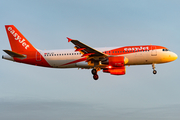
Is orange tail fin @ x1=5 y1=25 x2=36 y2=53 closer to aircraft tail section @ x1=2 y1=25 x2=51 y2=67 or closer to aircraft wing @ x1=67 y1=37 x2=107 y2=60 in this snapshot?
aircraft tail section @ x1=2 y1=25 x2=51 y2=67

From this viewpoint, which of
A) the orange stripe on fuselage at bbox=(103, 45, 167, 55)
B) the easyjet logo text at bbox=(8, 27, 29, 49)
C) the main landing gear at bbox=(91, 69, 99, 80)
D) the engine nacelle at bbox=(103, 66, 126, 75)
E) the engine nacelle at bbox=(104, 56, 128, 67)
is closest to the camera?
the engine nacelle at bbox=(104, 56, 128, 67)

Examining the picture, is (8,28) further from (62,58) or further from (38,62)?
(62,58)

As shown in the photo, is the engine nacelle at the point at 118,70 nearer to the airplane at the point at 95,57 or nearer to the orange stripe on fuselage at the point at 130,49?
the airplane at the point at 95,57

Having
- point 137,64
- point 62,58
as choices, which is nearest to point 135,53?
point 137,64

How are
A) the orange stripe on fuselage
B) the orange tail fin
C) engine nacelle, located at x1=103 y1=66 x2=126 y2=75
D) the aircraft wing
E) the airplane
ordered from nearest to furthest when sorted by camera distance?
1. the aircraft wing
2. the airplane
3. the orange stripe on fuselage
4. engine nacelle, located at x1=103 y1=66 x2=126 y2=75
5. the orange tail fin

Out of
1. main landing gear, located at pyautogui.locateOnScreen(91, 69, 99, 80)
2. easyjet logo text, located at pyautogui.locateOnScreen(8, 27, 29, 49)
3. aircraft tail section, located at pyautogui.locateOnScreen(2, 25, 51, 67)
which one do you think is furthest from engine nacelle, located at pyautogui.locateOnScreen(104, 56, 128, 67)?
easyjet logo text, located at pyautogui.locateOnScreen(8, 27, 29, 49)

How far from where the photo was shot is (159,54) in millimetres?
39531

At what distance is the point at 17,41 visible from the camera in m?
44.7

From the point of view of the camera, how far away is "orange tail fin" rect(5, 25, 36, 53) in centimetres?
4416

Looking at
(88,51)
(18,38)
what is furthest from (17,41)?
(88,51)

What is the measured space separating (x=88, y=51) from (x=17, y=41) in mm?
13949

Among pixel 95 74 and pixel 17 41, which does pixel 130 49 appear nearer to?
pixel 95 74

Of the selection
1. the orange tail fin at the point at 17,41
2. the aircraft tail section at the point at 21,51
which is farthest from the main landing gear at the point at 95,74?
the orange tail fin at the point at 17,41

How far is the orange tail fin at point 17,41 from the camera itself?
44156 millimetres
